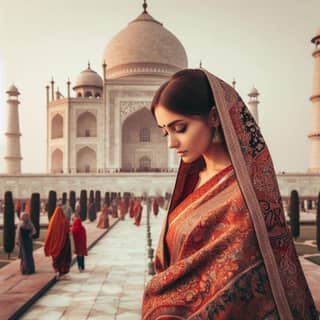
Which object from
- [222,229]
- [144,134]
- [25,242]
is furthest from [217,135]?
[144,134]

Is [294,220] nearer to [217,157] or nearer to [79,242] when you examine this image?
[79,242]

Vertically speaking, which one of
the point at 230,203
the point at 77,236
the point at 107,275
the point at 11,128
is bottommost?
the point at 107,275

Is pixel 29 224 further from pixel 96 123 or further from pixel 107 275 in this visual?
pixel 96 123

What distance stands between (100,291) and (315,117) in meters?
19.7

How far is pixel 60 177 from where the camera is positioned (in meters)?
21.5

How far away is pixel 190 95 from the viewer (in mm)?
1099

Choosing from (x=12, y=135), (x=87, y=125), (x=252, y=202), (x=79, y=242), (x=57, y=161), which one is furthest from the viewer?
(x=57, y=161)

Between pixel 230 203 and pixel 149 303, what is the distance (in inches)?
13.3

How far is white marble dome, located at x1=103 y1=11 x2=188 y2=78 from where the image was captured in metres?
29.8

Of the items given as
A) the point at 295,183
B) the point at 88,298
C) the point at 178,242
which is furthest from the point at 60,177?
the point at 178,242

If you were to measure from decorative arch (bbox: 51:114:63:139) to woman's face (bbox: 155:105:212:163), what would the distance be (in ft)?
93.3

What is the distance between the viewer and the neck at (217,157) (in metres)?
1.16

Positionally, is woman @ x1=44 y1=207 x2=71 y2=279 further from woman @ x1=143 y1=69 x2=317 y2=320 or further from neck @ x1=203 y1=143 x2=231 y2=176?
neck @ x1=203 y1=143 x2=231 y2=176

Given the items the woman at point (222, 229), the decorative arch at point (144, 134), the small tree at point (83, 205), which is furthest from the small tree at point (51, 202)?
the decorative arch at point (144, 134)
